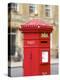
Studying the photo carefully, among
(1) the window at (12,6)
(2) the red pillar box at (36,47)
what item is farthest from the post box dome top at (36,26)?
(1) the window at (12,6)

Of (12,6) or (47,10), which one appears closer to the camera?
(12,6)

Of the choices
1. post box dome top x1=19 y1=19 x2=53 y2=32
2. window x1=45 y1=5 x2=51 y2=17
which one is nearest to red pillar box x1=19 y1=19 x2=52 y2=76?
post box dome top x1=19 y1=19 x2=53 y2=32

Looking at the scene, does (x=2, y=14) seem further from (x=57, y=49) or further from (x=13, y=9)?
(x=57, y=49)

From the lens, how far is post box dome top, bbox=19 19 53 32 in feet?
12.8

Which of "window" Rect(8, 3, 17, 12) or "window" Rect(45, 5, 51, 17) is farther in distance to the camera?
"window" Rect(45, 5, 51, 17)

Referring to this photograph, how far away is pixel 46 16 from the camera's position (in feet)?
13.3

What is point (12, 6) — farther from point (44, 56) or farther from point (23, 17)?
point (44, 56)

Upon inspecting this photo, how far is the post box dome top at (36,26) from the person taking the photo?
12.8 ft

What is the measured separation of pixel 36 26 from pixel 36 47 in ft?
0.91

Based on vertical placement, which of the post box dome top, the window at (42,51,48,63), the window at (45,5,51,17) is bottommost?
the window at (42,51,48,63)

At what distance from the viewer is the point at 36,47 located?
12.9 feet

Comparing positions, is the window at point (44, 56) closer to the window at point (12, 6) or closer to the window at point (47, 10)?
the window at point (47, 10)

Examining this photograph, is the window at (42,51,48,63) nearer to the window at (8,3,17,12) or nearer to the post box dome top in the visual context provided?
the post box dome top

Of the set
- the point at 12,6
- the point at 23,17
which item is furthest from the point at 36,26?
the point at 12,6
